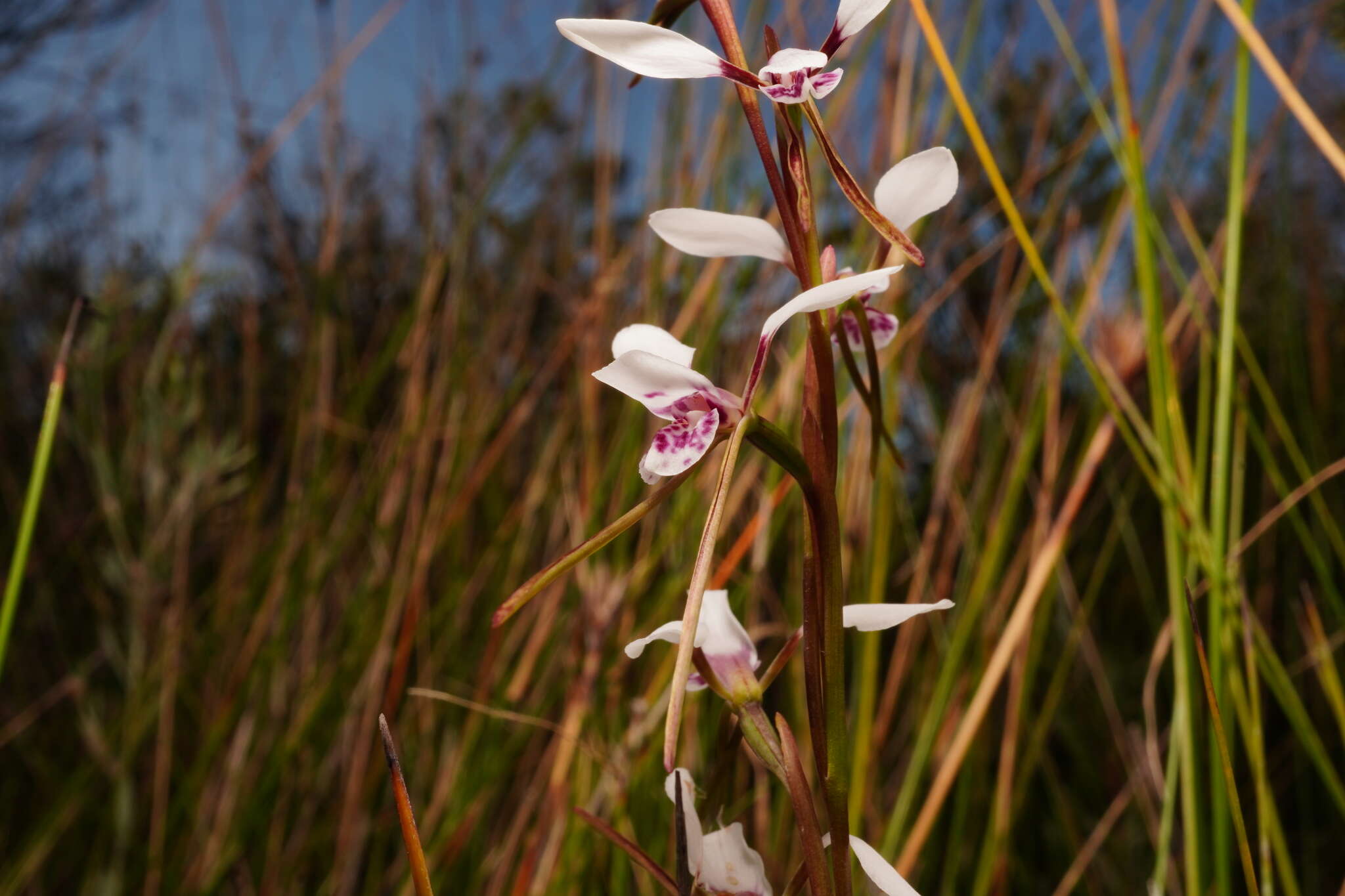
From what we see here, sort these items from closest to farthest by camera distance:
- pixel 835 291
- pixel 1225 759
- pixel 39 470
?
1. pixel 835 291
2. pixel 1225 759
3. pixel 39 470

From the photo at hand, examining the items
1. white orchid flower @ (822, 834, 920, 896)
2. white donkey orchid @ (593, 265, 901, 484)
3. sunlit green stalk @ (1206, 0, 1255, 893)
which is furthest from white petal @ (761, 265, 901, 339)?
sunlit green stalk @ (1206, 0, 1255, 893)

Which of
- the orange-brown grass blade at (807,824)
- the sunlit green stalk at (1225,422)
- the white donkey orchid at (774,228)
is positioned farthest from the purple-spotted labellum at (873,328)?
the sunlit green stalk at (1225,422)

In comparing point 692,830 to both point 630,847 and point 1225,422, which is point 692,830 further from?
point 1225,422

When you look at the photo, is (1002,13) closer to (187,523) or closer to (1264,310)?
(1264,310)

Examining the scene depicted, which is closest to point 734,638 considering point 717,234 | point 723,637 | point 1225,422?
point 723,637

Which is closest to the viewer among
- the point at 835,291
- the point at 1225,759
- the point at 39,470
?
the point at 835,291

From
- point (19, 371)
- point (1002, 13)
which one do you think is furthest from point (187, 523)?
point (19, 371)

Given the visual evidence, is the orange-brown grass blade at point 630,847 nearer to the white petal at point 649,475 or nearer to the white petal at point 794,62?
the white petal at point 649,475
